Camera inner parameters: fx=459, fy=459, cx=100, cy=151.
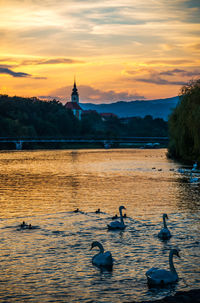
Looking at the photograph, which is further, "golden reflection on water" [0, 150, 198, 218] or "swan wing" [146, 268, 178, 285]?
"golden reflection on water" [0, 150, 198, 218]

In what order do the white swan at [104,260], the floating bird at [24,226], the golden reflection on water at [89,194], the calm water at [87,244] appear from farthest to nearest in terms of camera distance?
the golden reflection on water at [89,194] < the floating bird at [24,226] < the white swan at [104,260] < the calm water at [87,244]

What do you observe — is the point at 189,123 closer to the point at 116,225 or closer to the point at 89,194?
the point at 89,194

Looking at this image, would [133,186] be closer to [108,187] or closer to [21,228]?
[108,187]

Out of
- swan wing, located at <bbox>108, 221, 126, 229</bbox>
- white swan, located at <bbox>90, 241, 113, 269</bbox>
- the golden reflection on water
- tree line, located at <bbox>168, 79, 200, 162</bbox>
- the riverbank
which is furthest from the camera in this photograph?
tree line, located at <bbox>168, 79, 200, 162</bbox>

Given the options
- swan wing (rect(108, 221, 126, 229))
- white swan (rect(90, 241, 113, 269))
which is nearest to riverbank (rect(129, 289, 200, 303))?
white swan (rect(90, 241, 113, 269))

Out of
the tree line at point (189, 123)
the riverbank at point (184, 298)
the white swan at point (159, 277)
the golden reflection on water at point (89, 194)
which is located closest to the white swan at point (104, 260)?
the white swan at point (159, 277)

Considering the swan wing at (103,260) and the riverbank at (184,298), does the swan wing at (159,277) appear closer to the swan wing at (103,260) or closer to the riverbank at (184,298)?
the riverbank at (184,298)

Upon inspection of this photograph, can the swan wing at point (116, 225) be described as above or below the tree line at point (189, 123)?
below

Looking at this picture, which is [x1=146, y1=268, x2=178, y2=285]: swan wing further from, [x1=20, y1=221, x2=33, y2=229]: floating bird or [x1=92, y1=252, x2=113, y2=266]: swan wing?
[x1=20, y1=221, x2=33, y2=229]: floating bird

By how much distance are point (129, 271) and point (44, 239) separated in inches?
247

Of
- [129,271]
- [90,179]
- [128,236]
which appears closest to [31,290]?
[129,271]

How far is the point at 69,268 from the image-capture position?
18297 mm

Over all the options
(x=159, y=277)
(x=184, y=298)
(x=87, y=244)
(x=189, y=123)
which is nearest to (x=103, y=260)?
(x=159, y=277)

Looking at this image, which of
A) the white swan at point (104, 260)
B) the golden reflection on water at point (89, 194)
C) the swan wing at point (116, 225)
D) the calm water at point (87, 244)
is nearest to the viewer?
the calm water at point (87, 244)
